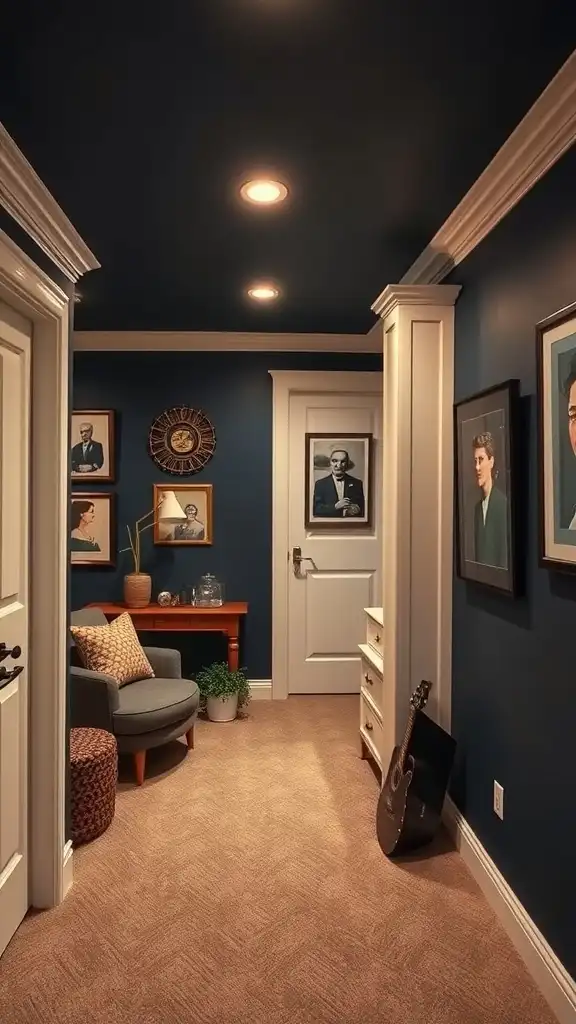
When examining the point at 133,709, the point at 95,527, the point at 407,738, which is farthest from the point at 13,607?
the point at 95,527

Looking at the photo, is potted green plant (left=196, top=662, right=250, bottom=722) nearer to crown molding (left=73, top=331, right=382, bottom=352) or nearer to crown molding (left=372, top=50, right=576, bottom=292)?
crown molding (left=73, top=331, right=382, bottom=352)

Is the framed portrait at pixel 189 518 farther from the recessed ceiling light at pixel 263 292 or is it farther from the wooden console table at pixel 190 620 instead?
the recessed ceiling light at pixel 263 292

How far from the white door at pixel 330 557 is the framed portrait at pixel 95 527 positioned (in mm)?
1231

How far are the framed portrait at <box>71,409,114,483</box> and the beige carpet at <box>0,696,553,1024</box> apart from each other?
2.17m

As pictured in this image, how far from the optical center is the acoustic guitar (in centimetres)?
252

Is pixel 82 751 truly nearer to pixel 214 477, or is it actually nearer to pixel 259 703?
pixel 259 703

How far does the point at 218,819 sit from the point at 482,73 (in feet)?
9.24

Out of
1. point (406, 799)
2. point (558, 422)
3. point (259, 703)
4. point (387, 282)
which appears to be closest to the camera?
point (558, 422)

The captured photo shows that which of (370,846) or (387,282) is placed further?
(387,282)

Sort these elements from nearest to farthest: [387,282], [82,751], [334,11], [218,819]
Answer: [334,11], [82,751], [218,819], [387,282]

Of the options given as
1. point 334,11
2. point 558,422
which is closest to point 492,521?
point 558,422

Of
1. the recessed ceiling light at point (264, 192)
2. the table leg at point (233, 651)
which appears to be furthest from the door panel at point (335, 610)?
the recessed ceiling light at point (264, 192)

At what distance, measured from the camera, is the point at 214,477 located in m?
4.62

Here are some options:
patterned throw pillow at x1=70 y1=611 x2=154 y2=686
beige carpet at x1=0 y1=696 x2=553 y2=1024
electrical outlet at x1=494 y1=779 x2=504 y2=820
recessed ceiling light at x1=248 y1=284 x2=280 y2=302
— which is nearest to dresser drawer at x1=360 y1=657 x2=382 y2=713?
beige carpet at x1=0 y1=696 x2=553 y2=1024
